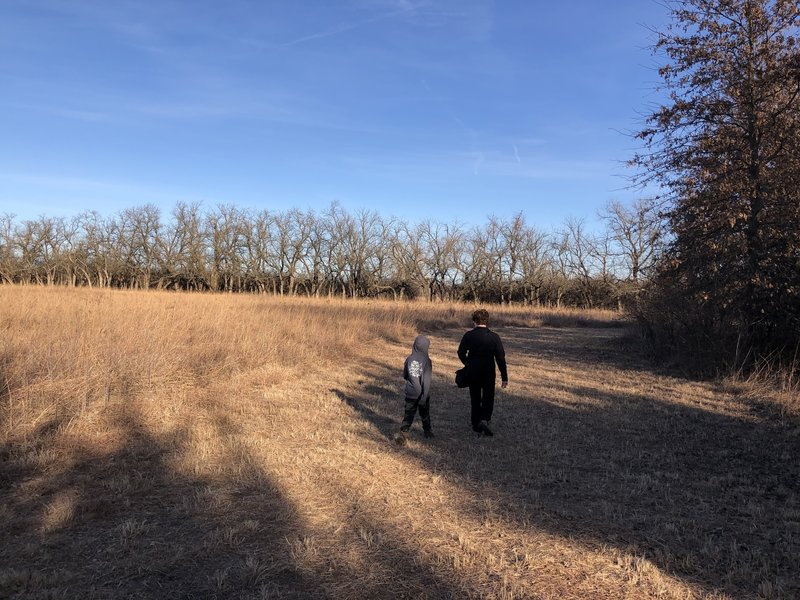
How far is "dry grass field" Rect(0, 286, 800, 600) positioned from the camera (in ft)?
10.9

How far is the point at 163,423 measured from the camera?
644 centimetres

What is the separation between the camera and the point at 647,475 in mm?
5246

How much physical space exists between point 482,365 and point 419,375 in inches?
36.6

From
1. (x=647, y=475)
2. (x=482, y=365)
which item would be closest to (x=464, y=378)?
(x=482, y=365)

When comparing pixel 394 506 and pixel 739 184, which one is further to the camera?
pixel 739 184

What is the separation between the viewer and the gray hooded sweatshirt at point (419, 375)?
640cm

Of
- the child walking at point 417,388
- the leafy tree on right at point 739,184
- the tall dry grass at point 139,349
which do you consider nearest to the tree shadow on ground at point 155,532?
the tall dry grass at point 139,349

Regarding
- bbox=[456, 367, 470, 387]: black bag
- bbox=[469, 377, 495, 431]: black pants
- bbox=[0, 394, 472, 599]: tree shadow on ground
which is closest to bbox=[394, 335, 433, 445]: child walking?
bbox=[456, 367, 470, 387]: black bag

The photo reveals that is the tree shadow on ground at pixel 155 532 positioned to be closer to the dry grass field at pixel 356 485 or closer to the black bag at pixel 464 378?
the dry grass field at pixel 356 485

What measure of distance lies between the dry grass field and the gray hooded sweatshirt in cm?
59

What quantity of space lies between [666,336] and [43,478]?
45.4ft

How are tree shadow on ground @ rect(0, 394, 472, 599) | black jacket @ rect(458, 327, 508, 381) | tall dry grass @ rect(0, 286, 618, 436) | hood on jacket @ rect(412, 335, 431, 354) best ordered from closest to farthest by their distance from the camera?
tree shadow on ground @ rect(0, 394, 472, 599) < tall dry grass @ rect(0, 286, 618, 436) < hood on jacket @ rect(412, 335, 431, 354) < black jacket @ rect(458, 327, 508, 381)

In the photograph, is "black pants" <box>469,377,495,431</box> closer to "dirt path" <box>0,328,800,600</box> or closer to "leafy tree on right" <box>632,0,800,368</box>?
"dirt path" <box>0,328,800,600</box>

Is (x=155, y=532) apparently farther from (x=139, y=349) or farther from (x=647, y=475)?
(x=139, y=349)
